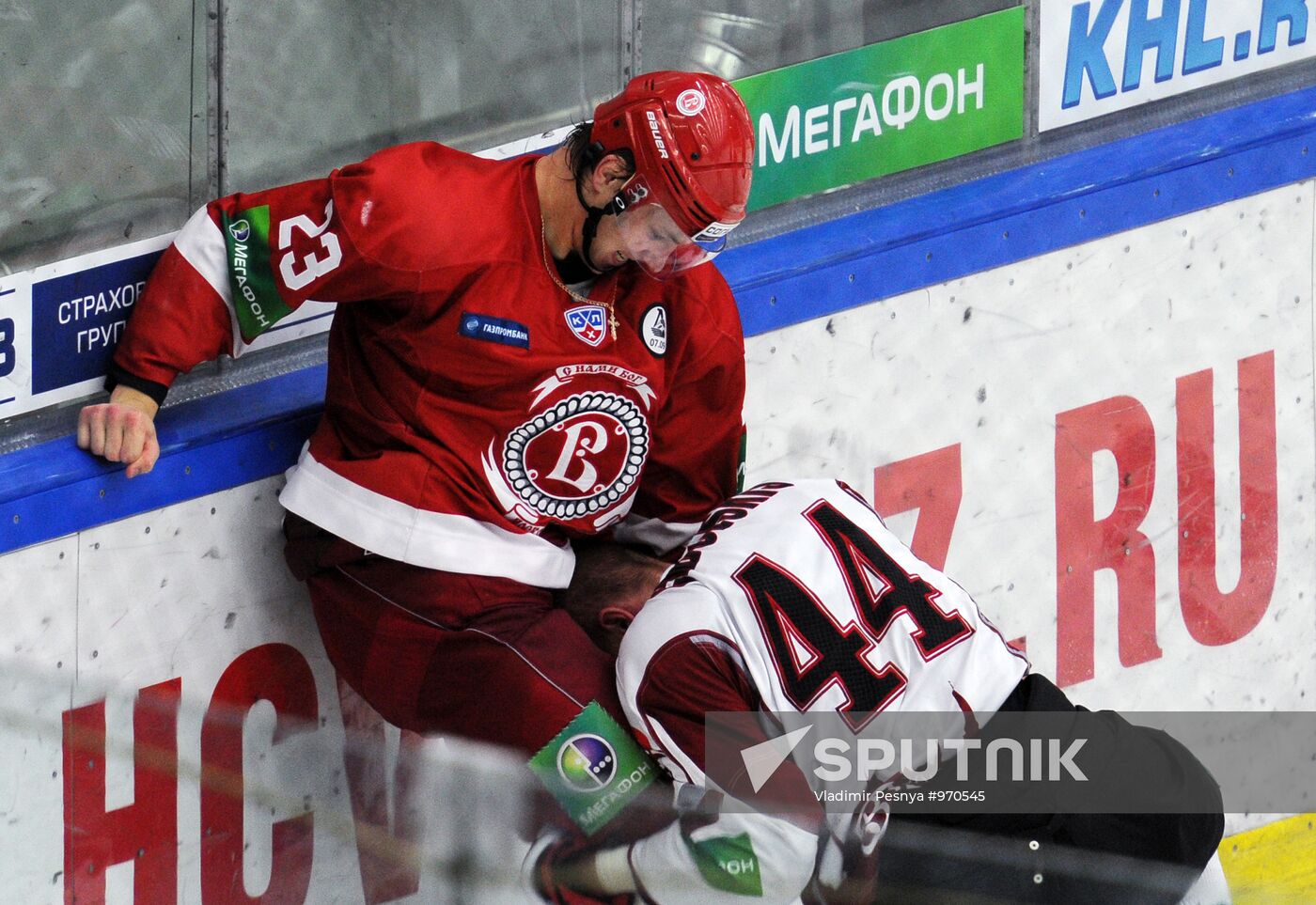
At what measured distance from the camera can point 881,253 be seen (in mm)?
3188

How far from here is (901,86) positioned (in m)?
3.28

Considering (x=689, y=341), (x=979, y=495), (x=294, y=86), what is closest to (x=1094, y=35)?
(x=979, y=495)

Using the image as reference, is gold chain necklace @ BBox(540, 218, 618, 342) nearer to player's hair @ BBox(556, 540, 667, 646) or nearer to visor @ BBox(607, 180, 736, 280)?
visor @ BBox(607, 180, 736, 280)

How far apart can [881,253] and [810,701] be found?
3.40 ft

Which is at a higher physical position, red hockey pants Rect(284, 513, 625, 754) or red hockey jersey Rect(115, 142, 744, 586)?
red hockey jersey Rect(115, 142, 744, 586)

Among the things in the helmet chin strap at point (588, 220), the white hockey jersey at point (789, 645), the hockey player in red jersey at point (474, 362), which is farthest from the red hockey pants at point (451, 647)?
the helmet chin strap at point (588, 220)

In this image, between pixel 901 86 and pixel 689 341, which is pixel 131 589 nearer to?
pixel 689 341

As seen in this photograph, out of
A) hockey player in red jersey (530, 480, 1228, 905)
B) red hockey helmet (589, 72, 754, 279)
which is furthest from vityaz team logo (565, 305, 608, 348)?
hockey player in red jersey (530, 480, 1228, 905)

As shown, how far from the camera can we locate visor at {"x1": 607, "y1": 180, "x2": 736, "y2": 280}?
2375mm

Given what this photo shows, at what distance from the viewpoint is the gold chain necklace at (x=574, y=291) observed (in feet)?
8.05

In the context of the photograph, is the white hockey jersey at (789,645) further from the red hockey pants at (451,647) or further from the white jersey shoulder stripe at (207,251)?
the white jersey shoulder stripe at (207,251)

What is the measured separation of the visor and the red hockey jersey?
0.10m

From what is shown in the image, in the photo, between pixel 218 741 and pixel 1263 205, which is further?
pixel 1263 205

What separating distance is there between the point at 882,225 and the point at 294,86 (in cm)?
103
